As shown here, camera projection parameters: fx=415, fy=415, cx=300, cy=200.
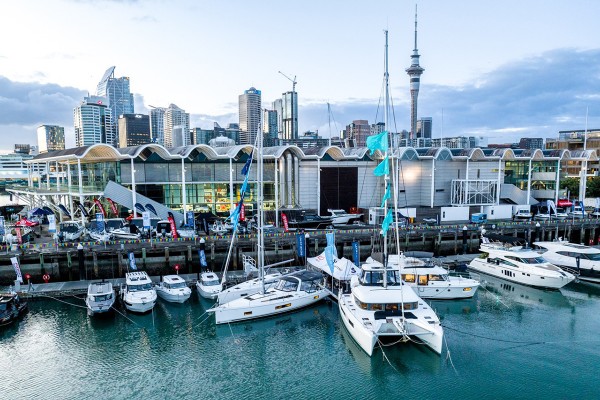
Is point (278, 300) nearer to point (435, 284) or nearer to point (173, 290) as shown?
point (173, 290)

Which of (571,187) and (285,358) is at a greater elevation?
(571,187)

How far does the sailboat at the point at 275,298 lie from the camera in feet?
90.3

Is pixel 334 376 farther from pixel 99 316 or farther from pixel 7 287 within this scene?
pixel 7 287

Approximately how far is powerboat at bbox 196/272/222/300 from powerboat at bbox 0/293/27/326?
11.8m

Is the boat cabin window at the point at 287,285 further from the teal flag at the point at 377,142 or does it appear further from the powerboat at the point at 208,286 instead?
the teal flag at the point at 377,142

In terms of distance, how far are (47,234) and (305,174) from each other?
31.9m

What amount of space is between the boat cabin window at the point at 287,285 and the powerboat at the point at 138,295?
8890 millimetres

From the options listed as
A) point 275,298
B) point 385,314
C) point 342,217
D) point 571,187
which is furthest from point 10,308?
point 571,187

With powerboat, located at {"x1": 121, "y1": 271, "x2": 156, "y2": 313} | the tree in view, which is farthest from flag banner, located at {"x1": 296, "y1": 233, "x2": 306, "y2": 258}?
the tree

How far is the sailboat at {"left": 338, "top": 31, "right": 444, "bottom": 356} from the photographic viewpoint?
22881 millimetres

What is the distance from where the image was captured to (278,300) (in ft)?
93.9

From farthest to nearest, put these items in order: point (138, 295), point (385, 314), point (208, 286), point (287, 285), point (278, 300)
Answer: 1. point (208, 286)
2. point (287, 285)
3. point (138, 295)
4. point (278, 300)
5. point (385, 314)

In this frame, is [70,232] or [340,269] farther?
[70,232]

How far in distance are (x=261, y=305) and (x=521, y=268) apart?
76.1 ft
